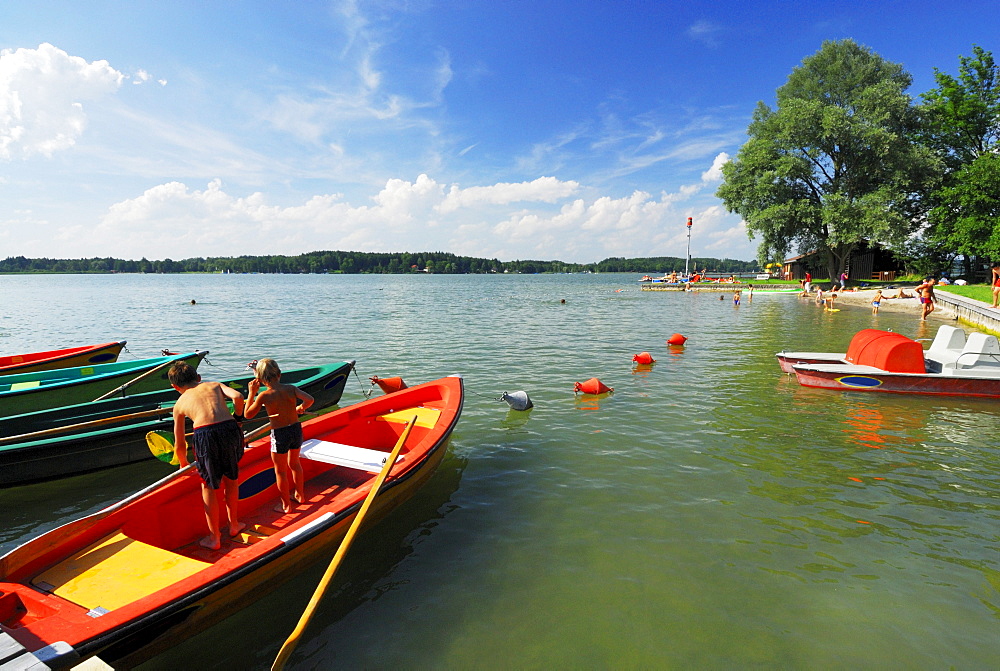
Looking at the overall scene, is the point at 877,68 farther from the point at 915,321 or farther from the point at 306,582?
the point at 306,582

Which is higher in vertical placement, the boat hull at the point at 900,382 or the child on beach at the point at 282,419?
the child on beach at the point at 282,419

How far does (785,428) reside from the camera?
35.1 feet

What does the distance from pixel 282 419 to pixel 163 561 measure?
6.06ft

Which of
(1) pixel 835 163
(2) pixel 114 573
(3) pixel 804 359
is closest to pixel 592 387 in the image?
(3) pixel 804 359

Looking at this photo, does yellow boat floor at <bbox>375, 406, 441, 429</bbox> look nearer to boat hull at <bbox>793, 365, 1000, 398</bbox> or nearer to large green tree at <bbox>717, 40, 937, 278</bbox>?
boat hull at <bbox>793, 365, 1000, 398</bbox>

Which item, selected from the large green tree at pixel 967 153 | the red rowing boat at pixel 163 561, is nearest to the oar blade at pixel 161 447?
the red rowing boat at pixel 163 561

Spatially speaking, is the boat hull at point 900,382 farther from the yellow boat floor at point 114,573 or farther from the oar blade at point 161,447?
the oar blade at point 161,447

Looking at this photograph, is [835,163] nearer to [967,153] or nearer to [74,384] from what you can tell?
[967,153]

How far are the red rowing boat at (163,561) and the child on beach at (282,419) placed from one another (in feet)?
1.23

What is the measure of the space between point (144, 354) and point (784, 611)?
26.1 metres

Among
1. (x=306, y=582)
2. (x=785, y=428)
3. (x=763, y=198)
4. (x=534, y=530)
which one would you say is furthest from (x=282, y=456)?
(x=763, y=198)

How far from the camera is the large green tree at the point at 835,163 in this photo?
40.6 m

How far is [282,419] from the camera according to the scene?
6121mm

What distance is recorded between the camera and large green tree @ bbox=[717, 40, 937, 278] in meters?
40.6
